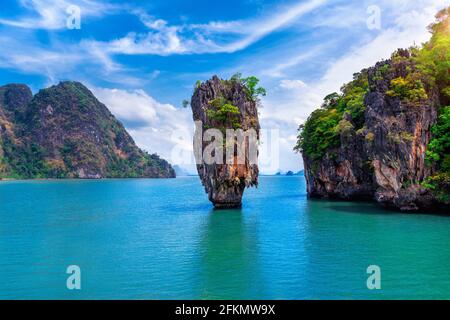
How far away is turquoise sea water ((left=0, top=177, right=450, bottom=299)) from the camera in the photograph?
14.1 metres

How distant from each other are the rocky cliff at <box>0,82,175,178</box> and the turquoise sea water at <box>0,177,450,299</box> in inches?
5816

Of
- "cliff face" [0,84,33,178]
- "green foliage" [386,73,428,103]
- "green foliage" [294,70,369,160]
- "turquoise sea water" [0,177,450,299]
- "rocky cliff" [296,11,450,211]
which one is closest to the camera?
"turquoise sea water" [0,177,450,299]

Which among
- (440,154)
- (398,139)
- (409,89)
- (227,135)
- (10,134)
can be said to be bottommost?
(440,154)

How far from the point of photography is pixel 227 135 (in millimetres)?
37094

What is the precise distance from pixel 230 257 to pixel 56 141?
181182 mm

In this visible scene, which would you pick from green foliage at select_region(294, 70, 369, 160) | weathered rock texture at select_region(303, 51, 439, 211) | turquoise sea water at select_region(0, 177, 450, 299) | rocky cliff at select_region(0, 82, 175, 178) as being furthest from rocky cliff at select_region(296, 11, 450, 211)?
rocky cliff at select_region(0, 82, 175, 178)

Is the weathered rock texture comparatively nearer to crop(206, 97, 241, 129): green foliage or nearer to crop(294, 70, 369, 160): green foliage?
crop(294, 70, 369, 160): green foliage

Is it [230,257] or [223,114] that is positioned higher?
[223,114]

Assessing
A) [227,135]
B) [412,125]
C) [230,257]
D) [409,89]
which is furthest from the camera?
[227,135]

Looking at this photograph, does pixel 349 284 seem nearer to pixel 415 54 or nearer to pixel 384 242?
pixel 384 242

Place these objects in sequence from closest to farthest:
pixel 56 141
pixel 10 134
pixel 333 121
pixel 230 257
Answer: pixel 230 257 < pixel 333 121 < pixel 10 134 < pixel 56 141

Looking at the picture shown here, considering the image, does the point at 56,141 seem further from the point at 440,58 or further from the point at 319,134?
the point at 440,58

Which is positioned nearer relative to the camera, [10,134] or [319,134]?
[319,134]

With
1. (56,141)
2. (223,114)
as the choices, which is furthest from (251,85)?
(56,141)
